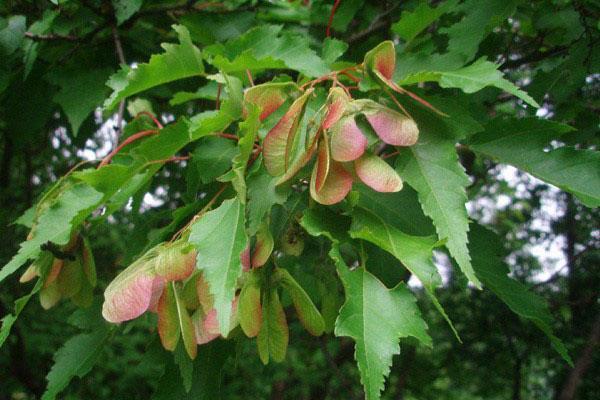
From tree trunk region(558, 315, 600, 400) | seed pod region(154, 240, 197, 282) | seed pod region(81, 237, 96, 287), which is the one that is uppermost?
seed pod region(154, 240, 197, 282)

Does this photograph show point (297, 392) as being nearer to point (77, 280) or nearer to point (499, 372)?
point (499, 372)

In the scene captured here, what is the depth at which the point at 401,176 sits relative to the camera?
767 mm

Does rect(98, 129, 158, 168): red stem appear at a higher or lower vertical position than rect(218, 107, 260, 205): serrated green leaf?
lower

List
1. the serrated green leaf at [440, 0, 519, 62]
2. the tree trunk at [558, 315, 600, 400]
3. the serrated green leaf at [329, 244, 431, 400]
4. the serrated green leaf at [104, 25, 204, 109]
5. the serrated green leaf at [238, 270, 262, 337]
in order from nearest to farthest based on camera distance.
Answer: the serrated green leaf at [329, 244, 431, 400] < the serrated green leaf at [238, 270, 262, 337] < the serrated green leaf at [104, 25, 204, 109] < the serrated green leaf at [440, 0, 519, 62] < the tree trunk at [558, 315, 600, 400]

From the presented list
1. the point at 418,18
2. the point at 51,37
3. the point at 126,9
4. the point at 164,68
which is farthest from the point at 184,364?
the point at 51,37

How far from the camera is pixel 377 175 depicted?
0.70 metres

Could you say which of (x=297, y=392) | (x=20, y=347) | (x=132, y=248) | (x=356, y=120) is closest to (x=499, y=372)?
(x=297, y=392)

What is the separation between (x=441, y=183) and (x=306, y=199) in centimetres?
19

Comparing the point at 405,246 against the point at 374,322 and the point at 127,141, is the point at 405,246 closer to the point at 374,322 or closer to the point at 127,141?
the point at 374,322

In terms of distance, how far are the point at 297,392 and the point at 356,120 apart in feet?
7.69

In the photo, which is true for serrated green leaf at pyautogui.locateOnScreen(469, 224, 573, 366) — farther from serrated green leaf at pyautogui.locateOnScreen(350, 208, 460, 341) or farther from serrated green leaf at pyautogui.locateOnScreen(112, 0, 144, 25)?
serrated green leaf at pyautogui.locateOnScreen(112, 0, 144, 25)

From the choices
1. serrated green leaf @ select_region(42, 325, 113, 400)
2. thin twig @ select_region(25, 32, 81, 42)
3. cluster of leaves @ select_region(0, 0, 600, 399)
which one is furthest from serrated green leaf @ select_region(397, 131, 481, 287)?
thin twig @ select_region(25, 32, 81, 42)

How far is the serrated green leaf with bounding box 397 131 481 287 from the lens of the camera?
0.71 m

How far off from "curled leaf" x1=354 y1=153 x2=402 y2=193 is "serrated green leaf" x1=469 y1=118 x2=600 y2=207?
0.22 metres
